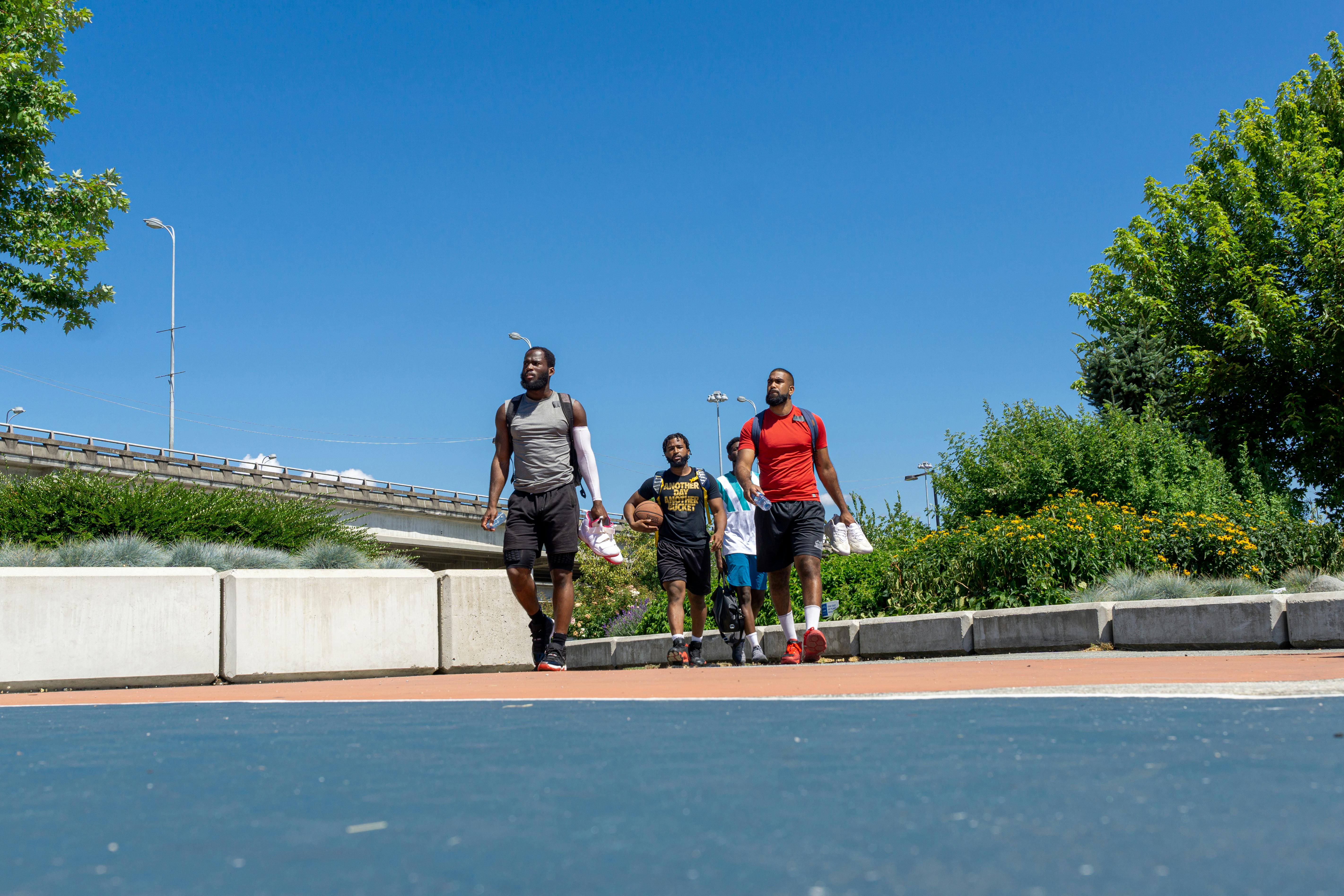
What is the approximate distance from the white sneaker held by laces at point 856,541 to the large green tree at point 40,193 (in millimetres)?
14968

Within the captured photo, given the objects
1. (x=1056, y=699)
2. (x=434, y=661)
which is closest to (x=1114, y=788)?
(x=1056, y=699)

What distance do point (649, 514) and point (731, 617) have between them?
4.26 feet

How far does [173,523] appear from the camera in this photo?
1213cm

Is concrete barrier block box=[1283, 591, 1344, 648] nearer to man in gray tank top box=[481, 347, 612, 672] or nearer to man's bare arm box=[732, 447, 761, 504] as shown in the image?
man's bare arm box=[732, 447, 761, 504]

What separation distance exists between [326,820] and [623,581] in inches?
942

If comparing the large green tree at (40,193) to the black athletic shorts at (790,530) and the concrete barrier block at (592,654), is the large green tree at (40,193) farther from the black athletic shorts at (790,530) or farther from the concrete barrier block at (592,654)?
the black athletic shorts at (790,530)

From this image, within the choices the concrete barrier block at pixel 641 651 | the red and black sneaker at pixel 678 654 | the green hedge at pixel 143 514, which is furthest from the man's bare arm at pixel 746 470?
the green hedge at pixel 143 514

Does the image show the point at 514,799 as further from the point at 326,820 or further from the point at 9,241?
the point at 9,241

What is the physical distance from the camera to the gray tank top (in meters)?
7.93

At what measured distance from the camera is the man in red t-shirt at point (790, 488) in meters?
8.09

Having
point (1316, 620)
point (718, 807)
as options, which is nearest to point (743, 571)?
point (1316, 620)

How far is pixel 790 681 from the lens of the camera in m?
5.12

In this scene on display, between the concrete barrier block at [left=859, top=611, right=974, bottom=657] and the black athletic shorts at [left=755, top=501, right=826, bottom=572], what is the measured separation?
217 cm

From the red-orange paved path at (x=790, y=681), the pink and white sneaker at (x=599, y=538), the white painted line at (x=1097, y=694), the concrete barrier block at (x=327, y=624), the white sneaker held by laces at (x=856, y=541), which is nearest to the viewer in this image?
the white painted line at (x=1097, y=694)
